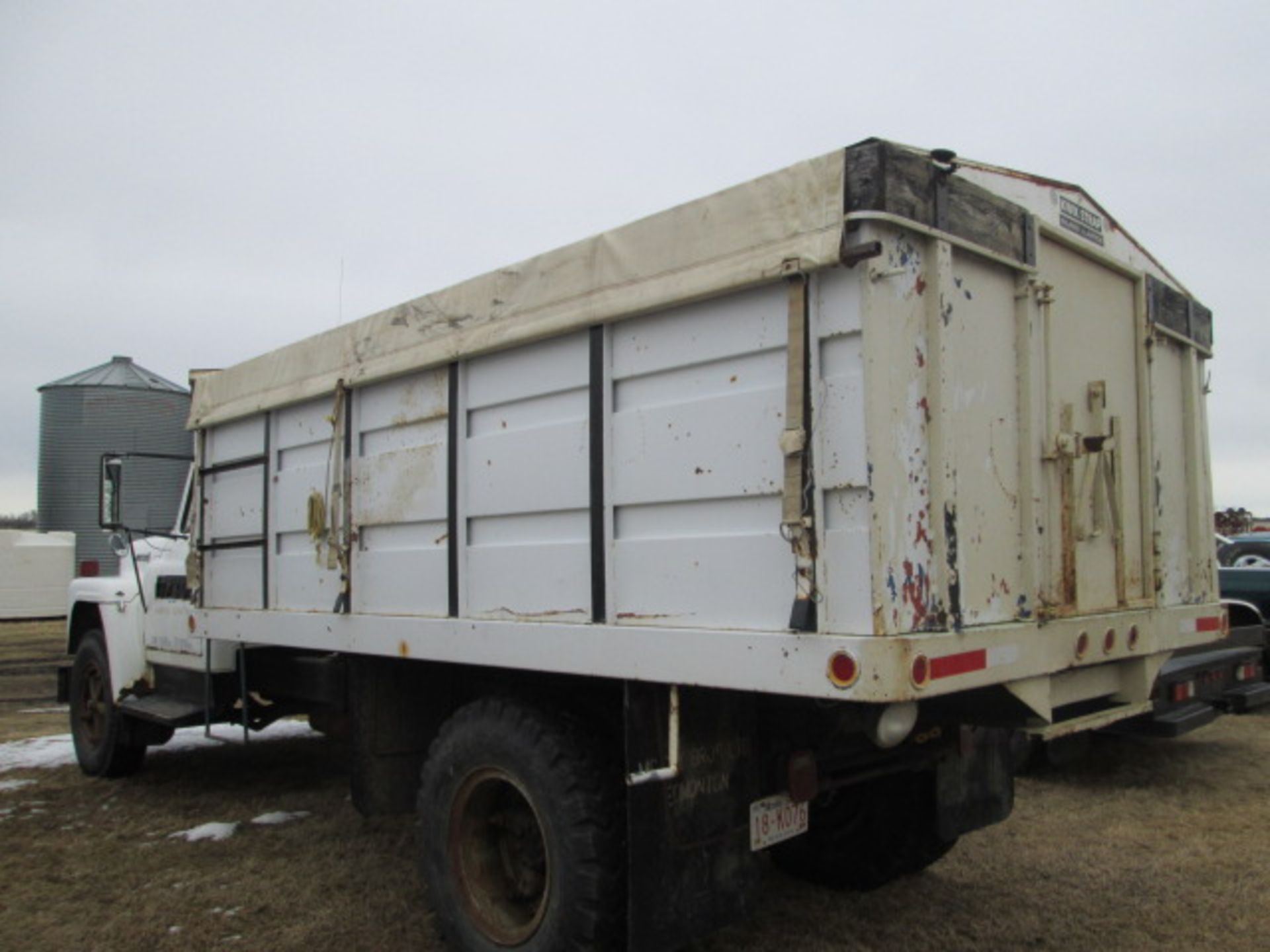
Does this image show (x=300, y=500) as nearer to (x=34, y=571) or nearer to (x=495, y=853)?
(x=495, y=853)

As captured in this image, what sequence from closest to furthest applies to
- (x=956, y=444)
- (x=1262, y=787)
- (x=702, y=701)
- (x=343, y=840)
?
(x=956, y=444) → (x=702, y=701) → (x=343, y=840) → (x=1262, y=787)

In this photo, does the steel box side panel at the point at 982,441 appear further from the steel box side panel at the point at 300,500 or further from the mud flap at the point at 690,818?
the steel box side panel at the point at 300,500

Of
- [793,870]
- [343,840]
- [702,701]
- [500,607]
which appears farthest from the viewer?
[343,840]

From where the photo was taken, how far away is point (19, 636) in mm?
17969

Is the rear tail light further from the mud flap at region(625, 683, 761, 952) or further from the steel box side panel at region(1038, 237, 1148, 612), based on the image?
the mud flap at region(625, 683, 761, 952)

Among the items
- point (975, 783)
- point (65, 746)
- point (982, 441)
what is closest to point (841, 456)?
point (982, 441)

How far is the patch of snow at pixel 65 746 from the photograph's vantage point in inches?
294

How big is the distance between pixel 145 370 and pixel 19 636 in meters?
5.30

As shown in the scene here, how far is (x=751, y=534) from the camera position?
2891 millimetres

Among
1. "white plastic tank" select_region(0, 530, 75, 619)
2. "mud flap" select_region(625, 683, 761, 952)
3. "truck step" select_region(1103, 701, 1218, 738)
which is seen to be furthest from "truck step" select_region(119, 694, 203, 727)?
"white plastic tank" select_region(0, 530, 75, 619)

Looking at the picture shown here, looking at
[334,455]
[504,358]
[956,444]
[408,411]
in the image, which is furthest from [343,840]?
[956,444]

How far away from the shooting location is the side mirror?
6199 millimetres

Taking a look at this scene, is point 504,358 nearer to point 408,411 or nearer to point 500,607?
point 408,411

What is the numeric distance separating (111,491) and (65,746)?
300 cm
